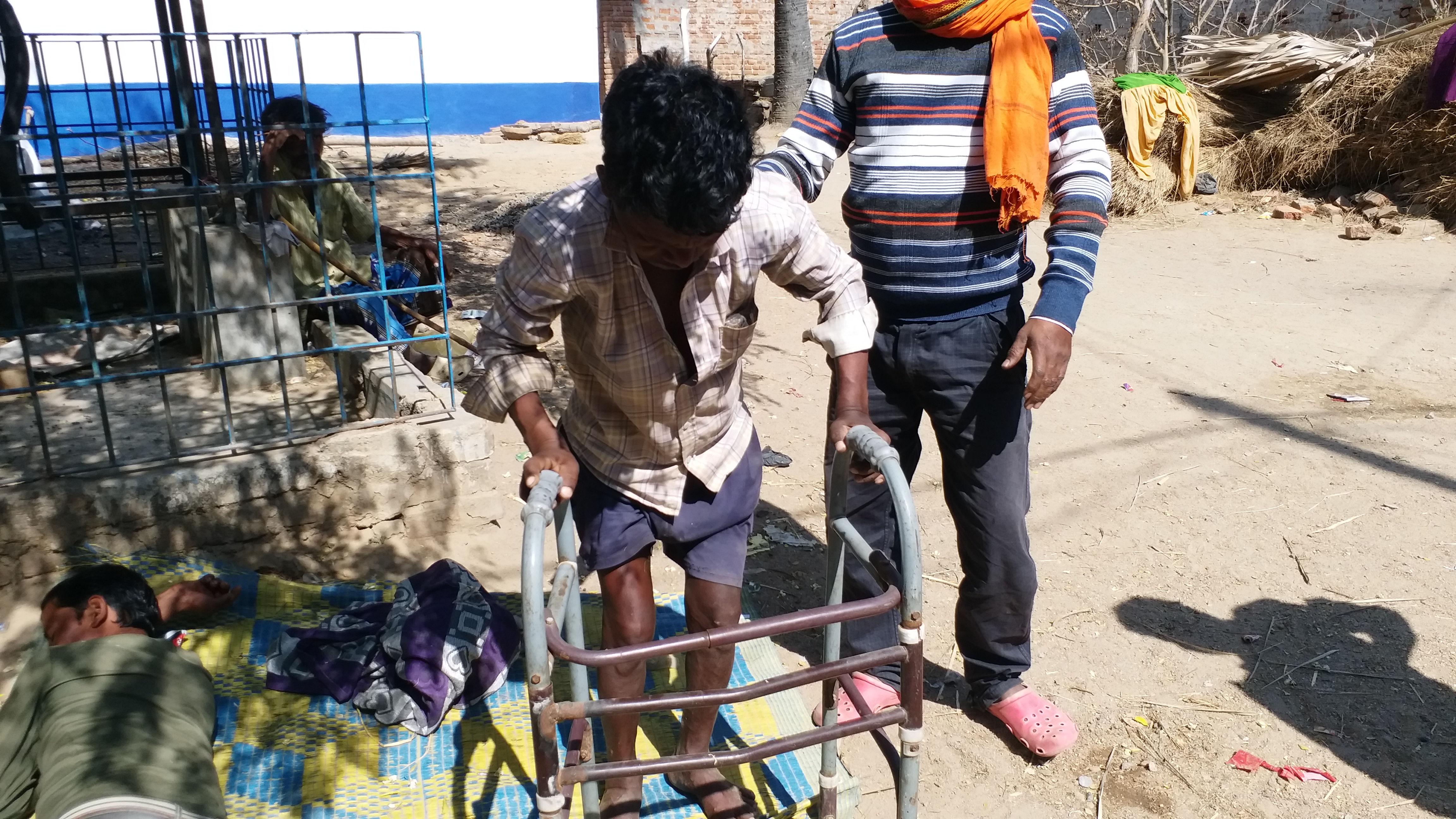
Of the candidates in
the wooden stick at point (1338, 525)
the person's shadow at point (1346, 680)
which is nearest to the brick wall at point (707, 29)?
the wooden stick at point (1338, 525)

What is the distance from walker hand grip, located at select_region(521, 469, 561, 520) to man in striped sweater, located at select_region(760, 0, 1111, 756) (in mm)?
1045

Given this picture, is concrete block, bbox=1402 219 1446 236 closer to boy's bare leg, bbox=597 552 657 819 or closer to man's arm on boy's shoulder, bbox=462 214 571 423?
boy's bare leg, bbox=597 552 657 819

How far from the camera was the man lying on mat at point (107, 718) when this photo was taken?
2.27m

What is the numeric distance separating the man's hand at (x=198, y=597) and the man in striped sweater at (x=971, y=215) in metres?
2.07

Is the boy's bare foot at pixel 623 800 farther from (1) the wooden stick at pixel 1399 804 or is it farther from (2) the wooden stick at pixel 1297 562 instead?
(2) the wooden stick at pixel 1297 562

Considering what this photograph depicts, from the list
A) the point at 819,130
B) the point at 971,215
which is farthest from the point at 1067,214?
the point at 819,130

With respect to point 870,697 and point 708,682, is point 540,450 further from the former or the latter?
point 870,697

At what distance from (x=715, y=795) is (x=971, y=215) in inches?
58.4

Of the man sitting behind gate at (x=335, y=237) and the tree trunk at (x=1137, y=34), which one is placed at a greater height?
the tree trunk at (x=1137, y=34)

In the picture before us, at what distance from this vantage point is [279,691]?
291cm

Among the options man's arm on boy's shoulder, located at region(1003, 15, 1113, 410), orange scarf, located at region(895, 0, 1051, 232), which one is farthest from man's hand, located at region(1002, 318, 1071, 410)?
orange scarf, located at region(895, 0, 1051, 232)

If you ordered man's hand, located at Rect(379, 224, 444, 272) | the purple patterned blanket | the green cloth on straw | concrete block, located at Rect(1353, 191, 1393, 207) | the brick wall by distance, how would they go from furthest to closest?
1. the brick wall
2. the green cloth on straw
3. concrete block, located at Rect(1353, 191, 1393, 207)
4. man's hand, located at Rect(379, 224, 444, 272)
5. the purple patterned blanket

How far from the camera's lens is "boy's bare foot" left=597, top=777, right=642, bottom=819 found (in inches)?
87.6

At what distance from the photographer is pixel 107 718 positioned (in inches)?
94.7
